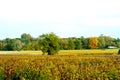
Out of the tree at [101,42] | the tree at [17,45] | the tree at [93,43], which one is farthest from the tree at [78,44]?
the tree at [17,45]

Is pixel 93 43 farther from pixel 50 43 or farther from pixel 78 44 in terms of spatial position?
pixel 50 43

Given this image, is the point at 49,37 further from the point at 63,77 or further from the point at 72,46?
the point at 63,77

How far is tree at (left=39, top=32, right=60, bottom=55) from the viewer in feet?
274

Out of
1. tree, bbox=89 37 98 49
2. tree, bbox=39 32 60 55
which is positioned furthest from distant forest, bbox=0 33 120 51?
tree, bbox=39 32 60 55

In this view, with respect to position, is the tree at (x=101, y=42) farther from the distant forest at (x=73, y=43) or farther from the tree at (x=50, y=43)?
the tree at (x=50, y=43)

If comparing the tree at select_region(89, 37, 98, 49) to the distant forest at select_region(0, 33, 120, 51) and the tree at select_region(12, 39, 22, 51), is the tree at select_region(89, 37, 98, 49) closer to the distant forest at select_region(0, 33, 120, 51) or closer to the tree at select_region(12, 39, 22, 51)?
the distant forest at select_region(0, 33, 120, 51)

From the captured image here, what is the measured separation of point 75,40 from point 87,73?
336 ft

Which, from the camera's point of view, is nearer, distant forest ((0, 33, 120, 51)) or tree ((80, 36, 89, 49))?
distant forest ((0, 33, 120, 51))

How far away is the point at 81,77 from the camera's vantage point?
17.5 meters

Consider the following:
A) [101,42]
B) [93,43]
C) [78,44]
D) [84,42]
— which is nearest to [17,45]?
[78,44]

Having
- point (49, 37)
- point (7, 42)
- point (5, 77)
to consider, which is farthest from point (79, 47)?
point (5, 77)

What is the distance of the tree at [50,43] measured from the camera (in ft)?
274

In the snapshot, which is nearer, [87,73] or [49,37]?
[87,73]

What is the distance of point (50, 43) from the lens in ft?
277
